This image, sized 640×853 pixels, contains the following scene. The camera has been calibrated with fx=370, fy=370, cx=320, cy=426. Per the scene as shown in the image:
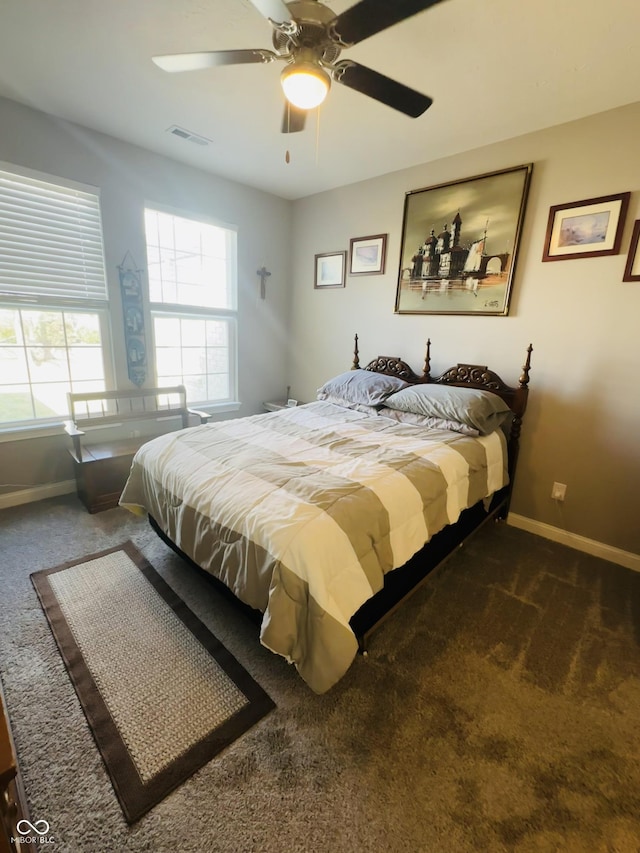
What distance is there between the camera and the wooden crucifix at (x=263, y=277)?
154 inches

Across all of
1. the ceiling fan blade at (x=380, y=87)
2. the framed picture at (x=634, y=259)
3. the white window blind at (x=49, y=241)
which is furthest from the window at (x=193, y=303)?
the framed picture at (x=634, y=259)

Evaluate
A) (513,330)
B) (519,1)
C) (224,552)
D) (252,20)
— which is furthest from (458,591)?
(252,20)

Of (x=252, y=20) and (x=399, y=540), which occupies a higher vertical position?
(x=252, y=20)

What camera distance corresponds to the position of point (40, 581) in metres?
2.03

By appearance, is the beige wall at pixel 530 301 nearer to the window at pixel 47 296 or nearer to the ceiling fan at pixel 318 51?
the window at pixel 47 296

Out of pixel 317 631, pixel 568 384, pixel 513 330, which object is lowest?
pixel 317 631

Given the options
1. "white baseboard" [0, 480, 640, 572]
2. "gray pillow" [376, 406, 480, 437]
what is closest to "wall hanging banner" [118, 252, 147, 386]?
"white baseboard" [0, 480, 640, 572]

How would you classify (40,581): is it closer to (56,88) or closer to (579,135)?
(56,88)

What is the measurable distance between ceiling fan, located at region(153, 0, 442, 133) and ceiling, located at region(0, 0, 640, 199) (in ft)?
1.03

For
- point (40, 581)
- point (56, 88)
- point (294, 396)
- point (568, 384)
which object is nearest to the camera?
point (40, 581)

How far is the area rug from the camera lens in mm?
1229

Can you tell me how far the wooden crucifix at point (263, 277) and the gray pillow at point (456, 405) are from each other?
2.05m

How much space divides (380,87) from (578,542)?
288 cm

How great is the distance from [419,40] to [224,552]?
2.45 metres
